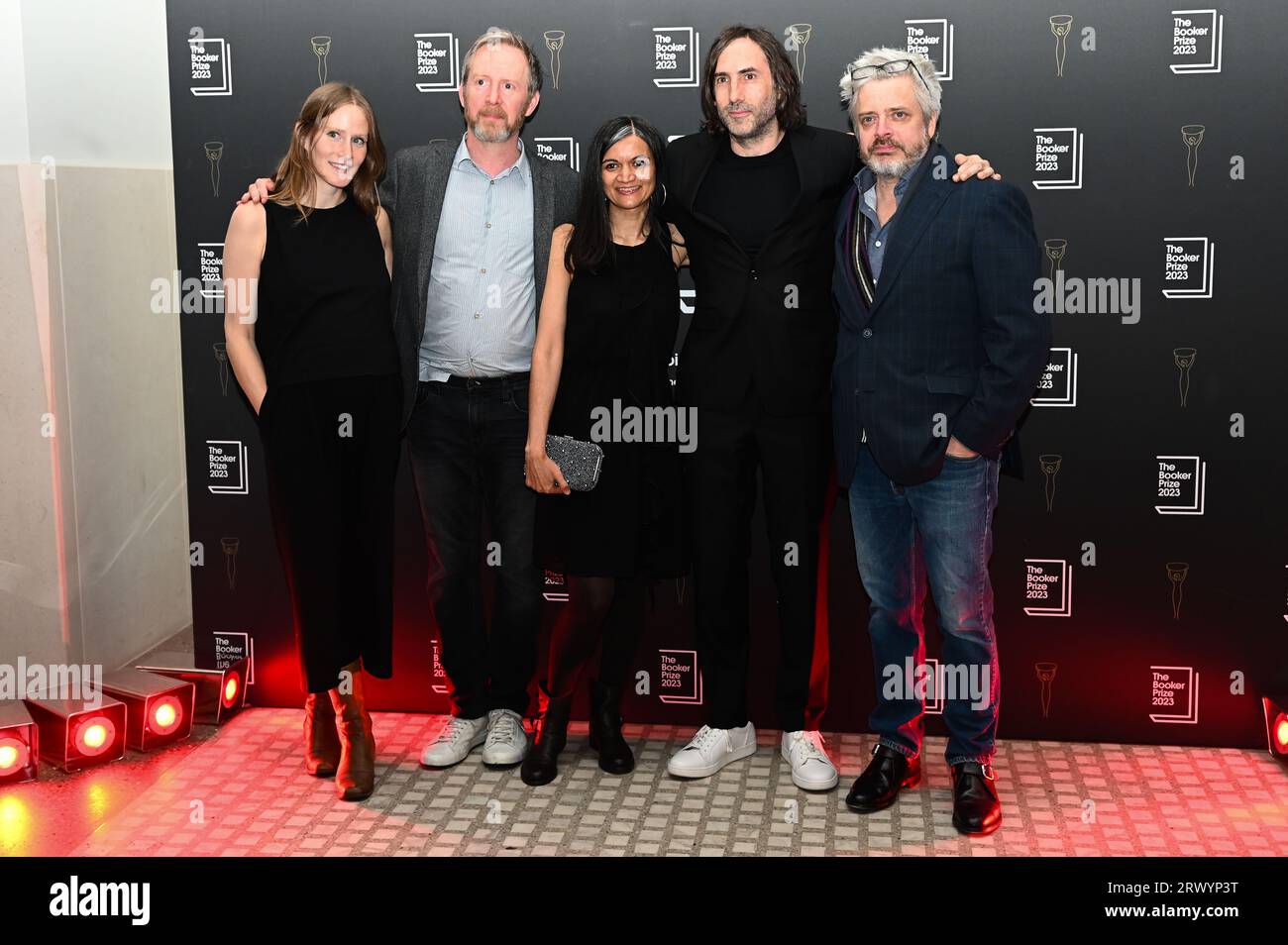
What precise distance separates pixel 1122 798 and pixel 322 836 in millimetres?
2154

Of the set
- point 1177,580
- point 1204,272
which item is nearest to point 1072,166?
point 1204,272

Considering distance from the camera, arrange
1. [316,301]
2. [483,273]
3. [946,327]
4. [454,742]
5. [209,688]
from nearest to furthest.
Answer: [946,327]
[316,301]
[483,273]
[454,742]
[209,688]

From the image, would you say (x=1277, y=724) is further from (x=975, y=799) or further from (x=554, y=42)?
(x=554, y=42)

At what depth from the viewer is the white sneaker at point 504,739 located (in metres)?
3.68

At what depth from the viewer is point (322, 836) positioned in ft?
10.8

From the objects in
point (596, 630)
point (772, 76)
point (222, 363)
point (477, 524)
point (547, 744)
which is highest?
point (772, 76)

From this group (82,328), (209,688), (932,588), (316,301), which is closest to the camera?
(932,588)

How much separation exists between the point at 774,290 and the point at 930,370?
46 centimetres

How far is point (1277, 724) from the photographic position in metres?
3.69

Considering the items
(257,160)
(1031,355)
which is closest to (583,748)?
(1031,355)

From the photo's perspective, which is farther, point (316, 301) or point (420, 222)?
point (420, 222)

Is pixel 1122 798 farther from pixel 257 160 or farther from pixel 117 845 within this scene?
pixel 257 160

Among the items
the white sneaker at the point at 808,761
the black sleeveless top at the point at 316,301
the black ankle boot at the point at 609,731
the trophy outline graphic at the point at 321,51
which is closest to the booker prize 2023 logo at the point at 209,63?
the trophy outline graphic at the point at 321,51

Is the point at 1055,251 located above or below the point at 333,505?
above
